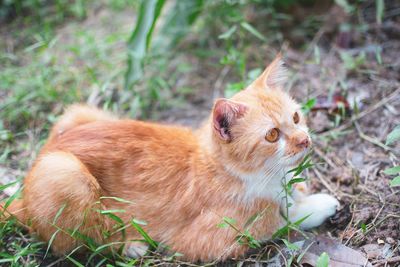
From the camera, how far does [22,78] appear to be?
4516 millimetres

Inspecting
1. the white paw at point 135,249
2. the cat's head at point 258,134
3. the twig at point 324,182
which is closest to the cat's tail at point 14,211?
the white paw at point 135,249

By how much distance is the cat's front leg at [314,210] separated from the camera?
2.90 metres

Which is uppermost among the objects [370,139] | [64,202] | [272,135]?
→ [272,135]

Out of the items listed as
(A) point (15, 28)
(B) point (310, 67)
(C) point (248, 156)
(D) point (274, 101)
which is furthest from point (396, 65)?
(A) point (15, 28)

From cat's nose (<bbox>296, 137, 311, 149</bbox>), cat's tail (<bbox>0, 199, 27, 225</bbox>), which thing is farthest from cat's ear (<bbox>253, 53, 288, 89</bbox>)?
cat's tail (<bbox>0, 199, 27, 225</bbox>)

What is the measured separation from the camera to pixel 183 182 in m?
2.95

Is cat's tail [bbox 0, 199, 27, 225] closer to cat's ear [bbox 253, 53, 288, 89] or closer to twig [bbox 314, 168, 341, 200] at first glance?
cat's ear [bbox 253, 53, 288, 89]

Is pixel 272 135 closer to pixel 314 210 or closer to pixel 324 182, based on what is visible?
pixel 314 210

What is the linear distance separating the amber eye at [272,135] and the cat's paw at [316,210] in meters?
0.58

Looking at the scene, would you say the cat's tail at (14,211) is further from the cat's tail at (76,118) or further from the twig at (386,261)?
the twig at (386,261)

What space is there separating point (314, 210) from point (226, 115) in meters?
0.88

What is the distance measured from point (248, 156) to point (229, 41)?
1812 mm

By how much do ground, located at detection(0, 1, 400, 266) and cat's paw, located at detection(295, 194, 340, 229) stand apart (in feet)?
0.36

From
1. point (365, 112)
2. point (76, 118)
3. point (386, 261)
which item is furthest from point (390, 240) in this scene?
point (76, 118)
